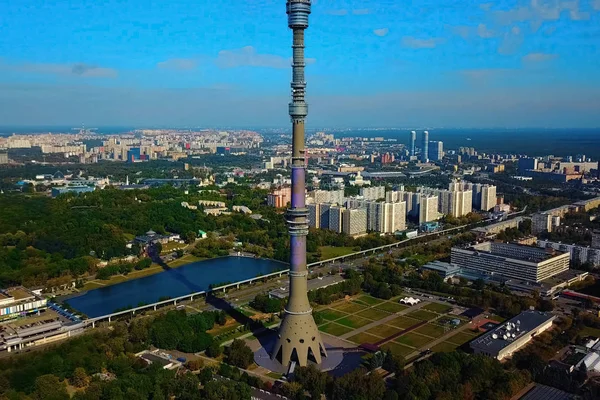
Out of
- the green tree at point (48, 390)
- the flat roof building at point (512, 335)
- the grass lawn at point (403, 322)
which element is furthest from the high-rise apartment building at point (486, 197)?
the green tree at point (48, 390)

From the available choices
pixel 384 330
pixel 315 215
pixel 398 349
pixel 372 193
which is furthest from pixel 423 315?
pixel 372 193

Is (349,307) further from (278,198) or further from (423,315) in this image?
(278,198)

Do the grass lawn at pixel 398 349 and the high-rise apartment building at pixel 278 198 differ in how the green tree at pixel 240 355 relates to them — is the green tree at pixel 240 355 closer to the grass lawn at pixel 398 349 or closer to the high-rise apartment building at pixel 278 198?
the grass lawn at pixel 398 349

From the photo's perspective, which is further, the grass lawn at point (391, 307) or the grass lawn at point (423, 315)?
the grass lawn at point (391, 307)

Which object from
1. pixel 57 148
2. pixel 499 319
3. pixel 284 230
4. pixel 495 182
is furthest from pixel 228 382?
pixel 57 148

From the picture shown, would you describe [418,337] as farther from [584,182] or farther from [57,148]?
[57,148]
